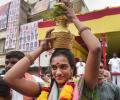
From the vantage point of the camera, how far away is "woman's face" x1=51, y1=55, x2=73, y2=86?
242cm

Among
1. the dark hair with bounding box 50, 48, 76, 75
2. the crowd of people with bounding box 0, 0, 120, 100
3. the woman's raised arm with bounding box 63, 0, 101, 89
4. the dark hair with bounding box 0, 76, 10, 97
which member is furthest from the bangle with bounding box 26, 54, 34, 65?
the woman's raised arm with bounding box 63, 0, 101, 89

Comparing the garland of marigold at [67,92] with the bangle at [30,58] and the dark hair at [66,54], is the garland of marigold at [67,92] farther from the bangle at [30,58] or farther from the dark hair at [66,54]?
the bangle at [30,58]

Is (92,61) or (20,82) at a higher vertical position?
(92,61)

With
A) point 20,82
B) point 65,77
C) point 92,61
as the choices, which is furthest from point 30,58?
point 92,61

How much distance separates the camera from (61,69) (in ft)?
7.99

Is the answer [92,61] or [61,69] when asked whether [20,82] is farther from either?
[92,61]

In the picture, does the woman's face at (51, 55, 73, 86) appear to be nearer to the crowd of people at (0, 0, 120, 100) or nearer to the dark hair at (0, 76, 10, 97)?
the crowd of people at (0, 0, 120, 100)

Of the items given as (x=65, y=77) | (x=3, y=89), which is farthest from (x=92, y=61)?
(x=3, y=89)

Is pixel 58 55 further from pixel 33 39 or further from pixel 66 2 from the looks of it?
pixel 33 39

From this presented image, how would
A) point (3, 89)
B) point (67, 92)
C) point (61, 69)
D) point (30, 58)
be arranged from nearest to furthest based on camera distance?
point (67, 92)
point (61, 69)
point (30, 58)
point (3, 89)

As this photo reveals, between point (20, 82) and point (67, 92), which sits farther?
point (20, 82)

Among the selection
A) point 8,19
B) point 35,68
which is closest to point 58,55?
point 35,68

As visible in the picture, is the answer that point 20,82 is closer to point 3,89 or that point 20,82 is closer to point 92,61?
point 3,89

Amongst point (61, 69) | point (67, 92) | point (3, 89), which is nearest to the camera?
point (67, 92)
